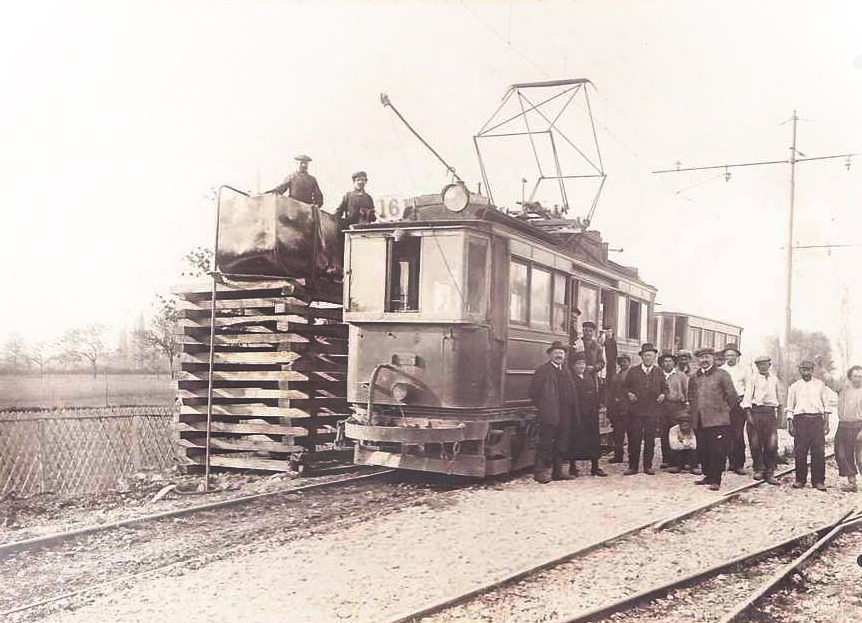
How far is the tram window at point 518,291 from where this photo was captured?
8.00 meters

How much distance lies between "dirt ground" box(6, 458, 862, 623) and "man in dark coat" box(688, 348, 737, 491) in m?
0.54

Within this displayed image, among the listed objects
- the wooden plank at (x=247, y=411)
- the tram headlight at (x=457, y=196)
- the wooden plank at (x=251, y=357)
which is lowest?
the wooden plank at (x=247, y=411)

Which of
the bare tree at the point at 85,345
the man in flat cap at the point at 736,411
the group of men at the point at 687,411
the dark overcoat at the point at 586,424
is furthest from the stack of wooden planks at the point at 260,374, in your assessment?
the man in flat cap at the point at 736,411

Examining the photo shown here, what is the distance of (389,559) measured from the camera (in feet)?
16.3

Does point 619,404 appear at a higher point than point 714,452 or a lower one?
higher

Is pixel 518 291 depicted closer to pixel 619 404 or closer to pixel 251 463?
pixel 619 404

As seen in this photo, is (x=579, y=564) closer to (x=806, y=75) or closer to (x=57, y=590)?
(x=57, y=590)

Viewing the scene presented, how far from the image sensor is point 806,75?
5.79 m

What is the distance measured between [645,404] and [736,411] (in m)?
1.01

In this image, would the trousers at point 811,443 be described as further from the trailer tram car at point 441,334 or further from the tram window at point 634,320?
the tram window at point 634,320

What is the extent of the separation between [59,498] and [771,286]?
320 inches

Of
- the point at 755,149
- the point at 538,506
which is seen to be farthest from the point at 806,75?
the point at 538,506

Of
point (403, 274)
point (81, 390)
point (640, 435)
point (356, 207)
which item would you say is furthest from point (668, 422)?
point (81, 390)

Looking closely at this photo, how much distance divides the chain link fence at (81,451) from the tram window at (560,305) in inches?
181
